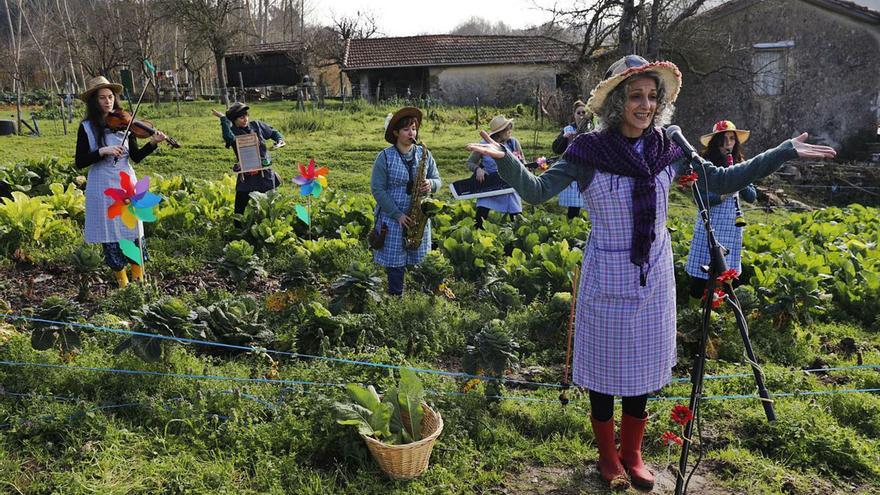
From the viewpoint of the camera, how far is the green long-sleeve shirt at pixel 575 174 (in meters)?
2.96

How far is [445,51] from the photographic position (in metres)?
29.6

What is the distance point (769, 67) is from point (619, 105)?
56.2 feet

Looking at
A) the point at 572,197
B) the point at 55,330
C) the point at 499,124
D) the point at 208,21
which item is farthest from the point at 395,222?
the point at 208,21

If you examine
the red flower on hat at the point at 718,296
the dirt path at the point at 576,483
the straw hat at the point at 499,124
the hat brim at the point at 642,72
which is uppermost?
the hat brim at the point at 642,72

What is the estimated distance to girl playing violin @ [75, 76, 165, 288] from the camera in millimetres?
5254

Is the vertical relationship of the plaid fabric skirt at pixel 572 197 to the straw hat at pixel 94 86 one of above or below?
below

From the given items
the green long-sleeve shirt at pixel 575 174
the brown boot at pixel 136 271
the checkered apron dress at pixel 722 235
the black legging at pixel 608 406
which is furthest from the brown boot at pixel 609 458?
the brown boot at pixel 136 271

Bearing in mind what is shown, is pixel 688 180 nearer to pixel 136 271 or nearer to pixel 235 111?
pixel 136 271

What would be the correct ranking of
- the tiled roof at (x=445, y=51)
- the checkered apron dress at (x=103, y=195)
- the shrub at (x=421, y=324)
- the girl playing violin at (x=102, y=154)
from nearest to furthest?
the shrub at (x=421, y=324) → the girl playing violin at (x=102, y=154) → the checkered apron dress at (x=103, y=195) → the tiled roof at (x=445, y=51)

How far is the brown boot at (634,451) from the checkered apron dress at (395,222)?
2571 millimetres

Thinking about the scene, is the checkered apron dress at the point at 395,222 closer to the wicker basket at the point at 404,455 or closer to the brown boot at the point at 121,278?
the wicker basket at the point at 404,455

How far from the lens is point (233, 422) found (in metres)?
3.73

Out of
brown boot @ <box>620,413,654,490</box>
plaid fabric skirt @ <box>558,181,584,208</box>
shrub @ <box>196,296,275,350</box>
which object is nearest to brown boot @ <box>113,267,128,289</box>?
shrub @ <box>196,296,275,350</box>

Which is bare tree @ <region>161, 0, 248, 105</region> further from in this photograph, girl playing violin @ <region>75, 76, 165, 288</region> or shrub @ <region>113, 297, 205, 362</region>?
shrub @ <region>113, 297, 205, 362</region>
